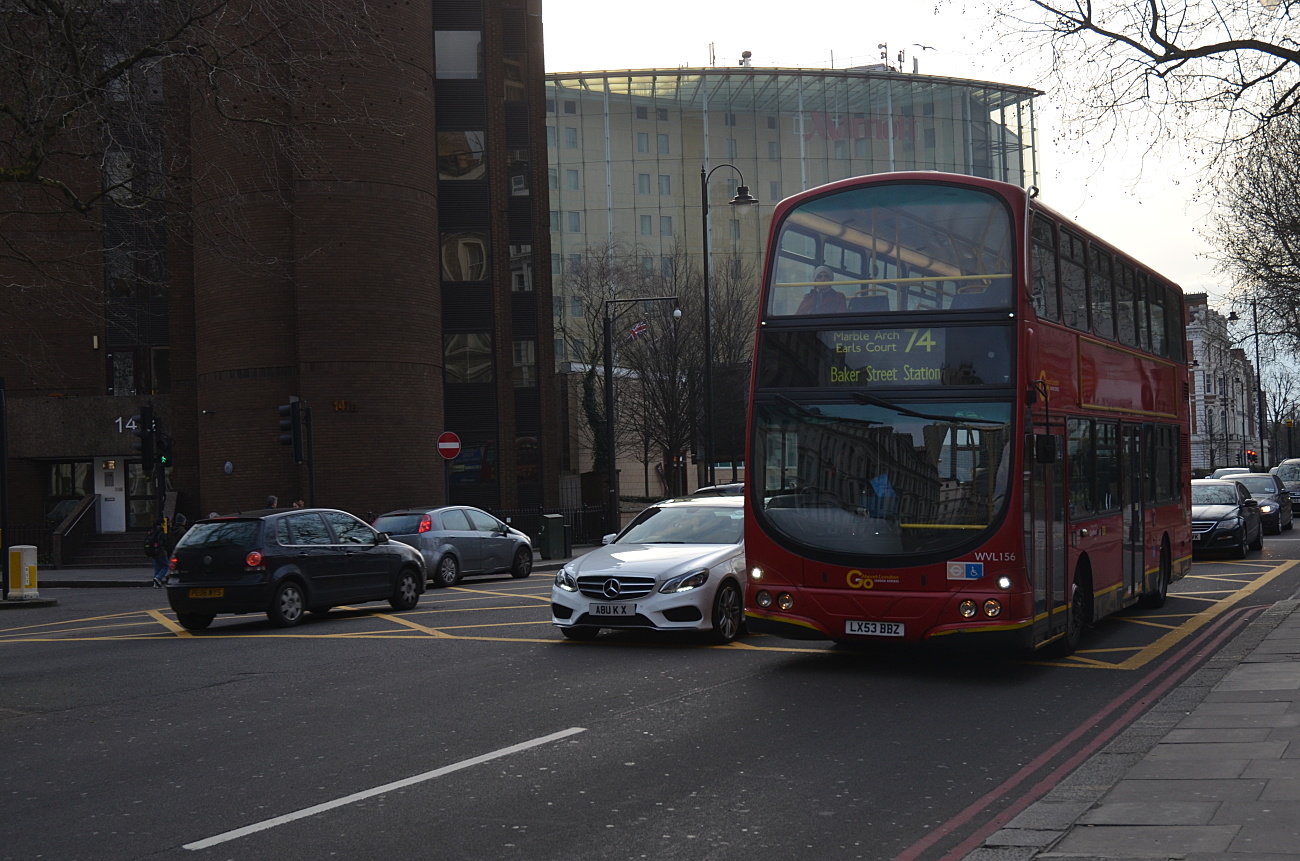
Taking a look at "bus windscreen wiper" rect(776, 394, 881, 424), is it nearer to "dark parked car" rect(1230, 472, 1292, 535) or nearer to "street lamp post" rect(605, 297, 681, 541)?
"street lamp post" rect(605, 297, 681, 541)

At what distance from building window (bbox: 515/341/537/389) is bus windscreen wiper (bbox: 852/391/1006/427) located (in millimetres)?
32944

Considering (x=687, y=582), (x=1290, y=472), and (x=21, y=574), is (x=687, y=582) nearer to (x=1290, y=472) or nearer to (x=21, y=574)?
(x=21, y=574)

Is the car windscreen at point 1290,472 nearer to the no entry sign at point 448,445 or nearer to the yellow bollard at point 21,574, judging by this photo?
the no entry sign at point 448,445

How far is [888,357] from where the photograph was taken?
1121 cm

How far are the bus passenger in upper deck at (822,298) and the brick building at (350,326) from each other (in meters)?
23.3

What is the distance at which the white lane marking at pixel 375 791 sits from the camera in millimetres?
6398

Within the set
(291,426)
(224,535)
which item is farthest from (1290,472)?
(224,535)

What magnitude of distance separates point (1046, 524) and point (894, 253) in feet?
8.54

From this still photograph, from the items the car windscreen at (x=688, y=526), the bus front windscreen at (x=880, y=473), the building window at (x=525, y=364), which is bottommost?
the car windscreen at (x=688, y=526)

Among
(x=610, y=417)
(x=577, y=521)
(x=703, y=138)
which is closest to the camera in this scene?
(x=610, y=417)

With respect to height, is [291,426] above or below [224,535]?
above

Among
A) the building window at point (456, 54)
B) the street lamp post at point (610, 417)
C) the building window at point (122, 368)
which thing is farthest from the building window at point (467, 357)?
the building window at point (122, 368)

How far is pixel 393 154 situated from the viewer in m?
36.9

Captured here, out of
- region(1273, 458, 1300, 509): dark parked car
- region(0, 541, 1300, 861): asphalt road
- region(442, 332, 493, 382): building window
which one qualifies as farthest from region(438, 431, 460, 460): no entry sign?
region(1273, 458, 1300, 509): dark parked car
